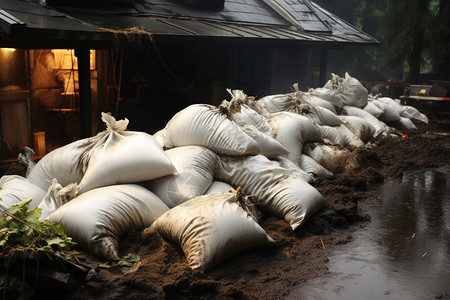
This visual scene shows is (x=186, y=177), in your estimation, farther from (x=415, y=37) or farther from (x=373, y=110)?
(x=415, y=37)

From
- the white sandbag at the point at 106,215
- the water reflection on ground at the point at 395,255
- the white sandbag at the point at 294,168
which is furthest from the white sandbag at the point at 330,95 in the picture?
the white sandbag at the point at 106,215

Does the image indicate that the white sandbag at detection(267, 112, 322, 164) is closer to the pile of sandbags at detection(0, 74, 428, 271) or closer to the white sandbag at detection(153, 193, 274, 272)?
the pile of sandbags at detection(0, 74, 428, 271)

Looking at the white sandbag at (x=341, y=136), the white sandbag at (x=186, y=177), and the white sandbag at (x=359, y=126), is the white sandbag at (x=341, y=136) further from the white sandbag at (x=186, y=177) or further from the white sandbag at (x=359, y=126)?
the white sandbag at (x=186, y=177)

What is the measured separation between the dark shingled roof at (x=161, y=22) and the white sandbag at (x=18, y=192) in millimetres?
1803

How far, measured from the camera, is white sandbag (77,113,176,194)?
3.48 metres

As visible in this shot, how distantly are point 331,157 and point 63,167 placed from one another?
3.44 metres

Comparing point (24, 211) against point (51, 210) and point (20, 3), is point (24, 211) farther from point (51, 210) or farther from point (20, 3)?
point (20, 3)

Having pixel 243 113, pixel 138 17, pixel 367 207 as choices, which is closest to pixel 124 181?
pixel 243 113

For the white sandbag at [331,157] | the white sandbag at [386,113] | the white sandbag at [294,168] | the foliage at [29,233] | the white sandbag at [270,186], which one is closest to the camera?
the foliage at [29,233]

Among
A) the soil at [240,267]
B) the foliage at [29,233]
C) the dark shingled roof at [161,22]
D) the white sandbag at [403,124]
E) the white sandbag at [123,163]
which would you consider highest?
the dark shingled roof at [161,22]

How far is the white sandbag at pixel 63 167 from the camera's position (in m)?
3.74

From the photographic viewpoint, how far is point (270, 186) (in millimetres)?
4219

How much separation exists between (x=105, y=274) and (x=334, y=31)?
34.6 feet

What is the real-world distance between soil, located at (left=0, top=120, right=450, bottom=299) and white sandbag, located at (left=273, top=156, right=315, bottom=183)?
23cm
